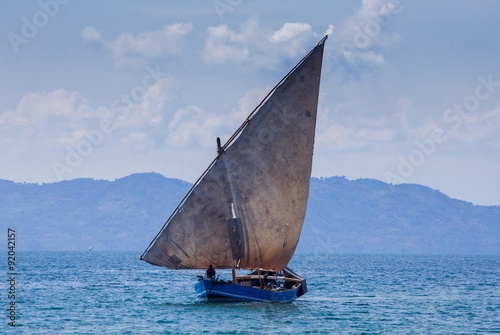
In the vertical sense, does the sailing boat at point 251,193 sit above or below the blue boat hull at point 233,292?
above

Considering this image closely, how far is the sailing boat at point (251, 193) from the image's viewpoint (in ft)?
180

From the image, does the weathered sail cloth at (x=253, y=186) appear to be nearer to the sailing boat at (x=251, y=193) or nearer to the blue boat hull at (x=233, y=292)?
the sailing boat at (x=251, y=193)

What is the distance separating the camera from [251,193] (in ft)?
182

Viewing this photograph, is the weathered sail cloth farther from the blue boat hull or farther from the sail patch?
the blue boat hull

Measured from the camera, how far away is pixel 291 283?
204 ft

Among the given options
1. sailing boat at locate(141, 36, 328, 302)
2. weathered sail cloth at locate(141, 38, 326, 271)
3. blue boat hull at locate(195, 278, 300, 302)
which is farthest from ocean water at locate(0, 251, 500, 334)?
weathered sail cloth at locate(141, 38, 326, 271)

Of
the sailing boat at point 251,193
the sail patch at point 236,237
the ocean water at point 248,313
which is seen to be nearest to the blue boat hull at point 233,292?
the sailing boat at point 251,193

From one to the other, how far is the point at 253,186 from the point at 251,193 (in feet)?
1.46

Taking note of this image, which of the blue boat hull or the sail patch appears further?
the blue boat hull

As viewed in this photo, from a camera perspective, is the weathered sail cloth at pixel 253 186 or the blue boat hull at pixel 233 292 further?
the blue boat hull at pixel 233 292

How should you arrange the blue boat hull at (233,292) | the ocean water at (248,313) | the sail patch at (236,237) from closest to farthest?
1. the ocean water at (248,313)
2. the sail patch at (236,237)
3. the blue boat hull at (233,292)

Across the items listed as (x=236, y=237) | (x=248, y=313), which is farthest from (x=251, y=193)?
(x=248, y=313)

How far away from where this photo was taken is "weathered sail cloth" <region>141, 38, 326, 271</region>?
2162 inches

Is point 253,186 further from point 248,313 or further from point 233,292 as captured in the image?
point 248,313
